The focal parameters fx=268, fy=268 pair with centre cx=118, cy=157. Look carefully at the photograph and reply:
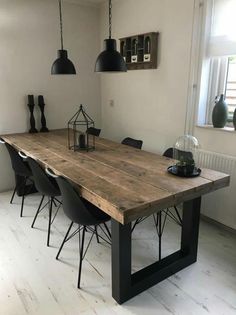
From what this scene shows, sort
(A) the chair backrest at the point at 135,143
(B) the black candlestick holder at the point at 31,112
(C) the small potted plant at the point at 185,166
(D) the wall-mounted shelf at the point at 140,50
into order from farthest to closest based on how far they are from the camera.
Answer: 1. (B) the black candlestick holder at the point at 31,112
2. (D) the wall-mounted shelf at the point at 140,50
3. (A) the chair backrest at the point at 135,143
4. (C) the small potted plant at the point at 185,166

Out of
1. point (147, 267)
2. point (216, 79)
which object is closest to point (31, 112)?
point (216, 79)

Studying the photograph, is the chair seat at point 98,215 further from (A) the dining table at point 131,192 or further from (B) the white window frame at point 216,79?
(B) the white window frame at point 216,79

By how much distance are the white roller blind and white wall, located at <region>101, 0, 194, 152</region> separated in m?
0.27

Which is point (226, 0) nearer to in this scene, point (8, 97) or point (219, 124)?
point (219, 124)

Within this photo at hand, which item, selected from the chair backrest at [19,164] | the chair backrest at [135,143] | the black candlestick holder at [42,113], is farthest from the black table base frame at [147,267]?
the black candlestick holder at [42,113]

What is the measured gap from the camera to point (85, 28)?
4.04m

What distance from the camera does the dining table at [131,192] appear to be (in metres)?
1.60

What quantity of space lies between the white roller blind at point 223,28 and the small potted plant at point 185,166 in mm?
1219

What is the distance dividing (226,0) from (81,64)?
2.27 meters

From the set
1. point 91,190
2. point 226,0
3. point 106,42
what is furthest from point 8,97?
point 226,0

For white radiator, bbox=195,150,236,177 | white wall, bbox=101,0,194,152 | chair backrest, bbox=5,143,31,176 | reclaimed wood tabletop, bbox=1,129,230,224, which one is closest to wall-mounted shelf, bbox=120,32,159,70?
white wall, bbox=101,0,194,152

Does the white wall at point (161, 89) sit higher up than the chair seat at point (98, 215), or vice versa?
the white wall at point (161, 89)

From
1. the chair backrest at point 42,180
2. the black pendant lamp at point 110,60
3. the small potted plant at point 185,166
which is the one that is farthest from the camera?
the chair backrest at point 42,180

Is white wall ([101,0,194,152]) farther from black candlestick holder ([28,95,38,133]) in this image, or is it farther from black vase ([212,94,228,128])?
black candlestick holder ([28,95,38,133])
